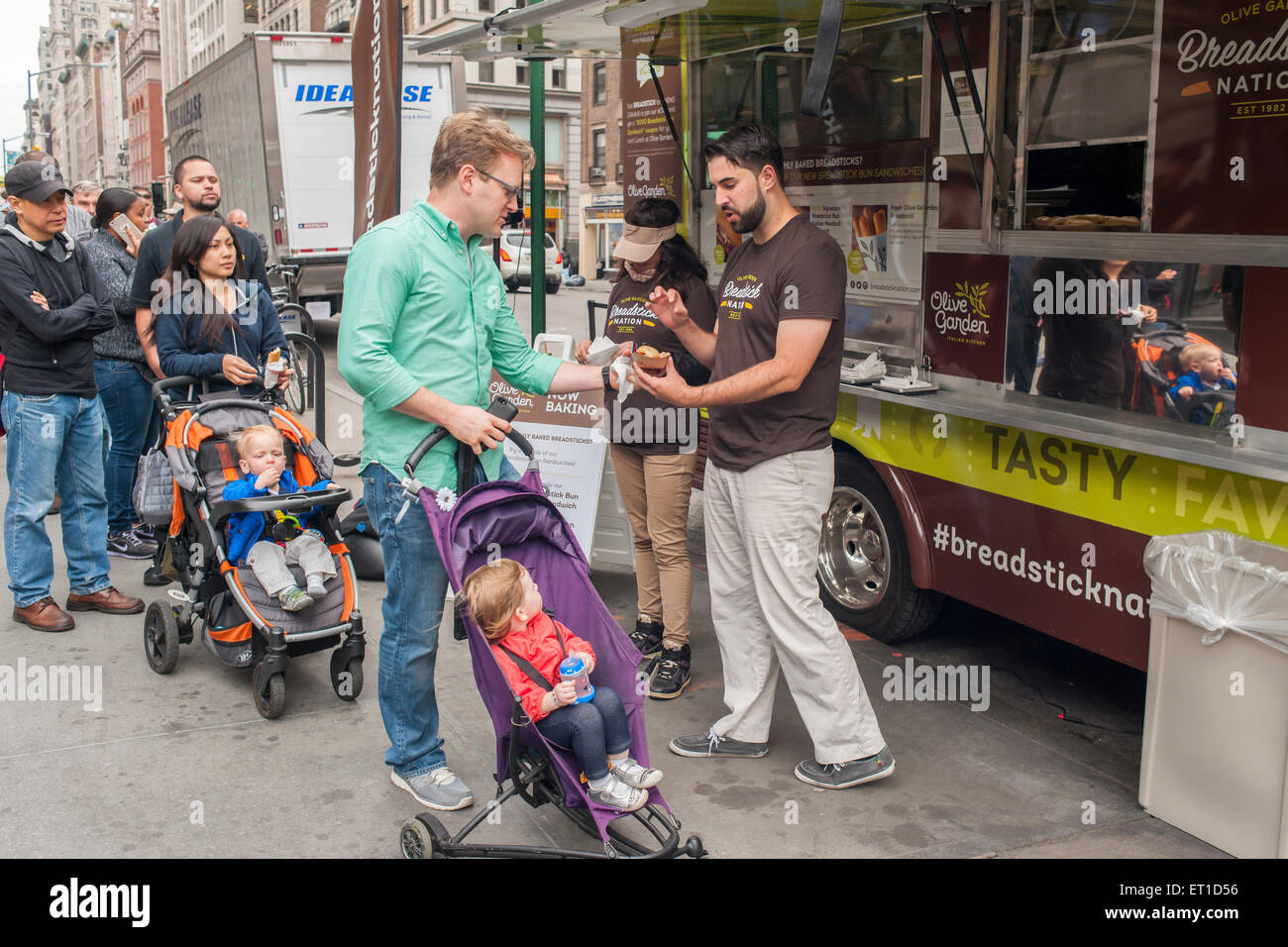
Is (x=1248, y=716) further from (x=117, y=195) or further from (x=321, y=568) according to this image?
(x=117, y=195)

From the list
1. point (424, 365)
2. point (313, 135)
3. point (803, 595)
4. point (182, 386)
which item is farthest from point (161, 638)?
point (313, 135)

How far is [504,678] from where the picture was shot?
324 cm

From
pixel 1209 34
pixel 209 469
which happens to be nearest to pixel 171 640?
pixel 209 469

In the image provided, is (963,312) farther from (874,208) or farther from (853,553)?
(853,553)

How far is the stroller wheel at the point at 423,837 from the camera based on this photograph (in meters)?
3.32

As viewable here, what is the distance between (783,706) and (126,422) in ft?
14.1

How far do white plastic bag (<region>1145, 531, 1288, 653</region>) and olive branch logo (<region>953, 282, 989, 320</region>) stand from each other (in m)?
1.32

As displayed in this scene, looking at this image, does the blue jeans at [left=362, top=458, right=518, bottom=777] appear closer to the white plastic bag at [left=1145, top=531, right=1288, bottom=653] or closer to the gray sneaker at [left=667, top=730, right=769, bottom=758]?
the gray sneaker at [left=667, top=730, right=769, bottom=758]

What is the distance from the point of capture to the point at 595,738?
10.7ft

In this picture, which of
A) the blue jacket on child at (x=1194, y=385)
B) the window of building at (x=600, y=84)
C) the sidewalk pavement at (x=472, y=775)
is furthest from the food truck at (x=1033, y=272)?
the window of building at (x=600, y=84)

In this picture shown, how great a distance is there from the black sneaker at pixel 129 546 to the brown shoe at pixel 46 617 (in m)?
1.16

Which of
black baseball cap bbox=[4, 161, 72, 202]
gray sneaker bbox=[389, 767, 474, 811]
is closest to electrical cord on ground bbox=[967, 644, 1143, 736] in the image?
Result: gray sneaker bbox=[389, 767, 474, 811]

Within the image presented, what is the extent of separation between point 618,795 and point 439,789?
0.82 meters

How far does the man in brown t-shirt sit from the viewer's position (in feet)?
12.5
